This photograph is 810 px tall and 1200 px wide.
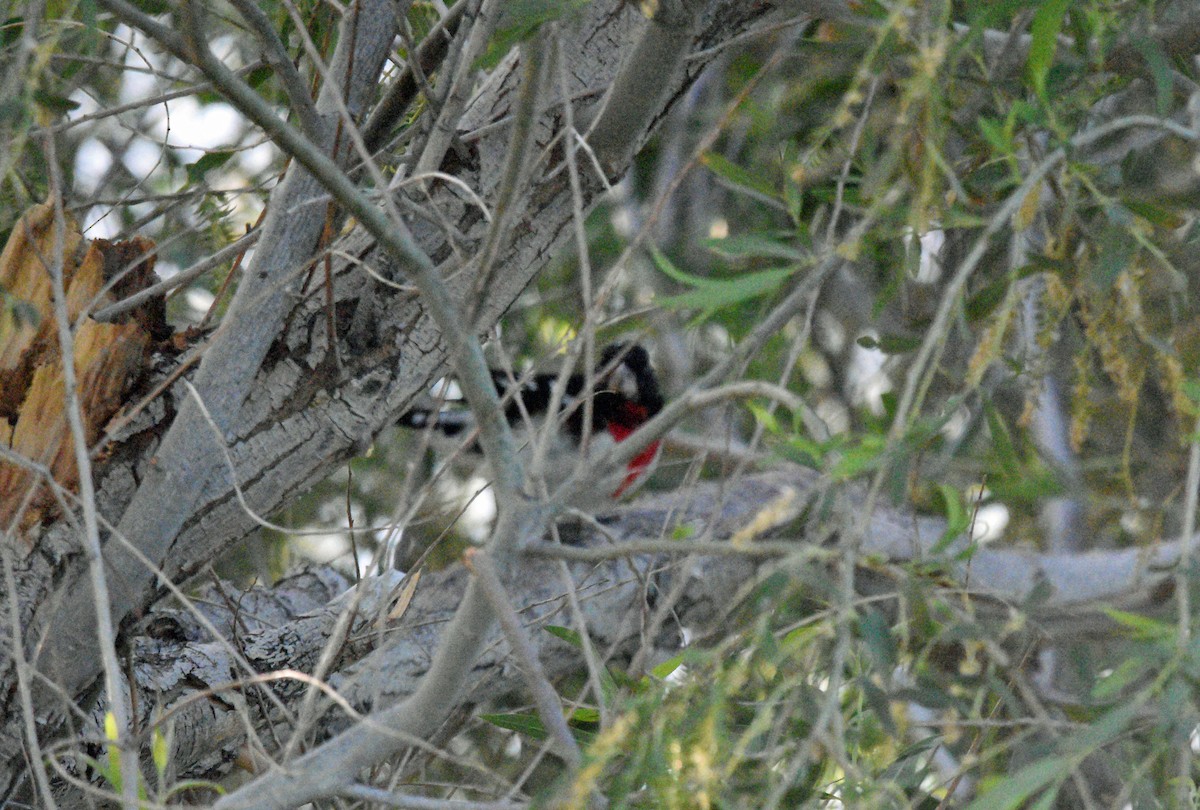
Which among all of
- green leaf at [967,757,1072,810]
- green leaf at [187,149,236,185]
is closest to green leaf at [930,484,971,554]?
green leaf at [967,757,1072,810]

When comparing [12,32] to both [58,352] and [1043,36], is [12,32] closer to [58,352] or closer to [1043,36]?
[58,352]

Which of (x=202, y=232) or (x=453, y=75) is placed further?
(x=202, y=232)

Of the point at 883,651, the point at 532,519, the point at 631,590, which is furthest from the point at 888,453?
the point at 631,590

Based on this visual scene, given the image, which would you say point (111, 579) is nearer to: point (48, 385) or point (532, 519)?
point (48, 385)

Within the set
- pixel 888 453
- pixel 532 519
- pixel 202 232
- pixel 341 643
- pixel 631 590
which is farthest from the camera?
pixel 631 590

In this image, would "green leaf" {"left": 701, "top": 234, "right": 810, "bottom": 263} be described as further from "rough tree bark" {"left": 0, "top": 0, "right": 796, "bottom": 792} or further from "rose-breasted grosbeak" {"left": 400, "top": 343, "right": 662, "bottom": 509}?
"rose-breasted grosbeak" {"left": 400, "top": 343, "right": 662, "bottom": 509}

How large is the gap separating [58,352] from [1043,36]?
1304mm

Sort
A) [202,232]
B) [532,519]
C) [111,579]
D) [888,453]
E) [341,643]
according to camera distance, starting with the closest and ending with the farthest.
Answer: [888,453] → [532,519] → [341,643] → [111,579] → [202,232]

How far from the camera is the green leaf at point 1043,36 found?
3.26 ft

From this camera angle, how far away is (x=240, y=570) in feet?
11.5

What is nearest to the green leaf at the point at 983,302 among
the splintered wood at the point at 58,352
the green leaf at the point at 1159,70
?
the green leaf at the point at 1159,70

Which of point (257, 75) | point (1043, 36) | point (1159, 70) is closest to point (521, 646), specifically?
point (1043, 36)

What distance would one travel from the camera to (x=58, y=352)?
155 cm

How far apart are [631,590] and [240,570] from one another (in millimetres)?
1544
